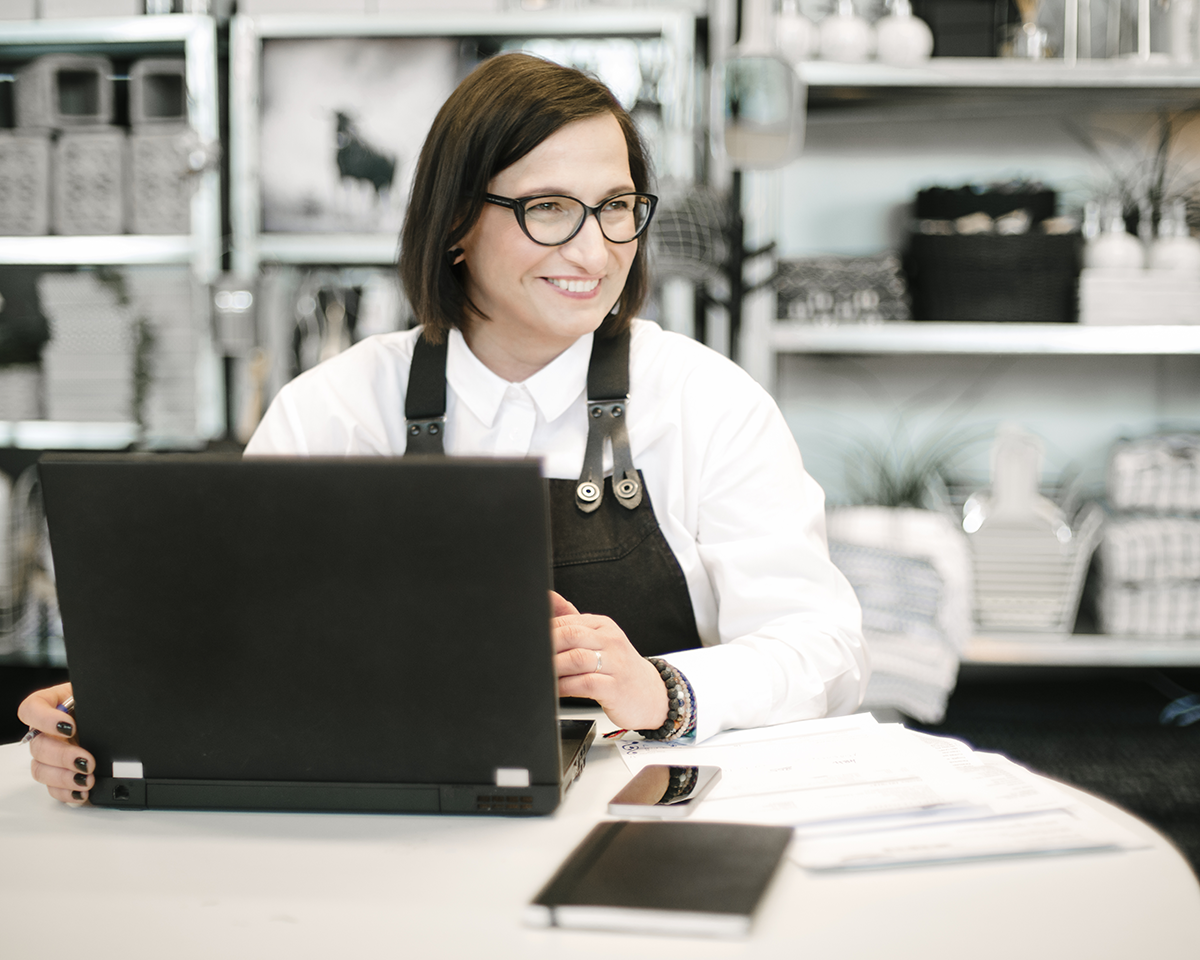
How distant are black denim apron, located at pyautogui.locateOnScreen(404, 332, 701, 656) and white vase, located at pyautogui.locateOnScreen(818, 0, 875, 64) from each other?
1450 millimetres

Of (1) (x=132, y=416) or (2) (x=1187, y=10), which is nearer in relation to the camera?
(2) (x=1187, y=10)

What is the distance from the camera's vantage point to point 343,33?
2539 millimetres

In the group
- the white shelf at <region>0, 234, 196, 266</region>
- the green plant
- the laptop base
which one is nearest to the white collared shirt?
the laptop base

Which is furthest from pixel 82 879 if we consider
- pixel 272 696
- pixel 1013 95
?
pixel 1013 95

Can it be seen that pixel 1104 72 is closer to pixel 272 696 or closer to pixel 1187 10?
pixel 1187 10

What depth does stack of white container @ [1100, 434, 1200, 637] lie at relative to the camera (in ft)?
7.79

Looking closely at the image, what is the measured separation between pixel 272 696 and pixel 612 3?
2273mm

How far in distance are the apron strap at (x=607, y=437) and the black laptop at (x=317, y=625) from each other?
53cm

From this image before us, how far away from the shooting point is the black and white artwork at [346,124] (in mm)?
2555

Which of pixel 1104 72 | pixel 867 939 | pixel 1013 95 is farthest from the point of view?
pixel 1013 95

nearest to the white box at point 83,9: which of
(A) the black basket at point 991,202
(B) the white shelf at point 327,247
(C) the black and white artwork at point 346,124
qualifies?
(C) the black and white artwork at point 346,124

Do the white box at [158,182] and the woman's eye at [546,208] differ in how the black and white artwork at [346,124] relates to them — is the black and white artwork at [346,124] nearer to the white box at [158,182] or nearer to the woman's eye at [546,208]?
the white box at [158,182]

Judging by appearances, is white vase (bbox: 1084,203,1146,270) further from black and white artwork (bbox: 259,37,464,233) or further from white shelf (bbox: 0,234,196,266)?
white shelf (bbox: 0,234,196,266)

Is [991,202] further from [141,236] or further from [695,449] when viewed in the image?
[141,236]
